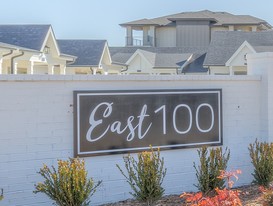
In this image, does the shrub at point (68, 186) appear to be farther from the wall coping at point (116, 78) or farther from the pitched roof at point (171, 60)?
the pitched roof at point (171, 60)

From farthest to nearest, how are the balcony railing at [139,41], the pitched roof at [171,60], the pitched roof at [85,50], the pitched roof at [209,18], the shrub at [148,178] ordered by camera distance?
1. the balcony railing at [139,41]
2. the pitched roof at [209,18]
3. the pitched roof at [171,60]
4. the pitched roof at [85,50]
5. the shrub at [148,178]

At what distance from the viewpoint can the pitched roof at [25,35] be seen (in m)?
20.0

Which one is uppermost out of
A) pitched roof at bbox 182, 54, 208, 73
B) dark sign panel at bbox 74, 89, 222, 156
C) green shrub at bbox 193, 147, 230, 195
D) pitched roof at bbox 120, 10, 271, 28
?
pitched roof at bbox 120, 10, 271, 28

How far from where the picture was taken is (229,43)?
3106cm

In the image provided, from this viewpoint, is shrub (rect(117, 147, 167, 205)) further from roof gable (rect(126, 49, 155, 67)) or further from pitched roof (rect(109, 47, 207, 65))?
pitched roof (rect(109, 47, 207, 65))

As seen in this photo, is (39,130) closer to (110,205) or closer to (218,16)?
(110,205)

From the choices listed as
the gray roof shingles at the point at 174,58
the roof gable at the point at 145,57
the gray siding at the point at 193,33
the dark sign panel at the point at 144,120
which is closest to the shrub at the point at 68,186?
the dark sign panel at the point at 144,120

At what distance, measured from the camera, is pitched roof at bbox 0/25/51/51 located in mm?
20000

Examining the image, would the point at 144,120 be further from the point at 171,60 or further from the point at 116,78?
the point at 171,60

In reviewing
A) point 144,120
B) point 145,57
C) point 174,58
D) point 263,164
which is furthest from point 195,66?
point 144,120

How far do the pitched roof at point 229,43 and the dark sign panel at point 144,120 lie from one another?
2135cm

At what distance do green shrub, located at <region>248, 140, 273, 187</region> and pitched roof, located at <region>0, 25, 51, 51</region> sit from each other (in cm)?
1504

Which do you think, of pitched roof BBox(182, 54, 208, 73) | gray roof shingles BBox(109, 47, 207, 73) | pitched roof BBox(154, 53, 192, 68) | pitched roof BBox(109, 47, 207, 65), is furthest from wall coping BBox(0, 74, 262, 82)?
pitched roof BBox(109, 47, 207, 65)

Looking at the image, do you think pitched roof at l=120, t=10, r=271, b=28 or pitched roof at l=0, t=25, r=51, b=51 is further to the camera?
pitched roof at l=120, t=10, r=271, b=28
